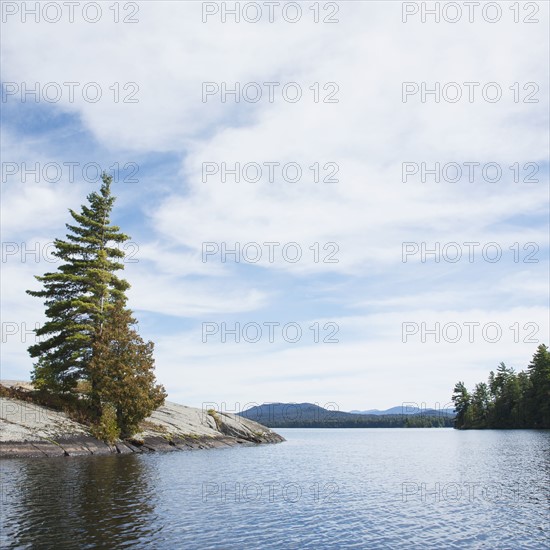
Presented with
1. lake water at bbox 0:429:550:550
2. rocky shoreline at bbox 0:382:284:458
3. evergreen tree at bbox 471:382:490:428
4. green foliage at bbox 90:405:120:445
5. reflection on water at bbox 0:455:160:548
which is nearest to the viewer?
reflection on water at bbox 0:455:160:548

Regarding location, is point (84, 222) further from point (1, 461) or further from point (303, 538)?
point (303, 538)

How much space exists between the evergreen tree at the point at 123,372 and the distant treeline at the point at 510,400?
11558 cm

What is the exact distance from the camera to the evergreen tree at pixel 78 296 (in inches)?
2186

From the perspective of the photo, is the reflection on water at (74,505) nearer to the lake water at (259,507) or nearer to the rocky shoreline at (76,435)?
the lake water at (259,507)

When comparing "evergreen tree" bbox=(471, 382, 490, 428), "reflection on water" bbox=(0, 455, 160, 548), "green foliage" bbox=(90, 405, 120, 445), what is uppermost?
"green foliage" bbox=(90, 405, 120, 445)

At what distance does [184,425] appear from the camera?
71.3 m

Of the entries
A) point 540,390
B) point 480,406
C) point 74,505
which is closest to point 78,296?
point 74,505

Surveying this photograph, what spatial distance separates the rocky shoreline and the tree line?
210cm

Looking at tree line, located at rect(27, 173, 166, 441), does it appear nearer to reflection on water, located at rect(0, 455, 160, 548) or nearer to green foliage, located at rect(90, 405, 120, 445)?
green foliage, located at rect(90, 405, 120, 445)

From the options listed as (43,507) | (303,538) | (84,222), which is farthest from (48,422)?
(303,538)

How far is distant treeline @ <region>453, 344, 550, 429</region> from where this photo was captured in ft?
446

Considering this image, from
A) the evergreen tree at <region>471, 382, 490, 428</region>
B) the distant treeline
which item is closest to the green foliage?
the distant treeline

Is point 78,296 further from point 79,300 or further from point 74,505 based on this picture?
point 74,505

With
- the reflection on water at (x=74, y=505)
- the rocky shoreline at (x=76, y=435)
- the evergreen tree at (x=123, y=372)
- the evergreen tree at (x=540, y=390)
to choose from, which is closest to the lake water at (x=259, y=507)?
the reflection on water at (x=74, y=505)
